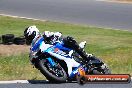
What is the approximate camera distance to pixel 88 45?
16.4 metres

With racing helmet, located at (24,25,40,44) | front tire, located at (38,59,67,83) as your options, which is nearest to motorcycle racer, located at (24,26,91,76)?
racing helmet, located at (24,25,40,44)

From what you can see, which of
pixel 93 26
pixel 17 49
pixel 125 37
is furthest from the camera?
pixel 93 26

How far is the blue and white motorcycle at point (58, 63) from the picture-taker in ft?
34.1

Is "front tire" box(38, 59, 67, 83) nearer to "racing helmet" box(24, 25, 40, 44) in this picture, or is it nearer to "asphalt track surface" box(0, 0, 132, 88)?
"racing helmet" box(24, 25, 40, 44)

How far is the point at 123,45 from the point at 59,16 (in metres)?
8.51

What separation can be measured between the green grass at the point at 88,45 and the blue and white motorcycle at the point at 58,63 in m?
0.85

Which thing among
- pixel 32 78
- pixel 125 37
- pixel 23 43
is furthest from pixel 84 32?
pixel 32 78

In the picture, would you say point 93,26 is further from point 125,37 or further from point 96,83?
point 96,83

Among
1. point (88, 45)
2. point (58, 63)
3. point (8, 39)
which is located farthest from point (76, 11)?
point (58, 63)

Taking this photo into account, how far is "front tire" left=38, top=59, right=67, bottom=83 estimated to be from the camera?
10.3 m

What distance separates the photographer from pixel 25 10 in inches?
1039

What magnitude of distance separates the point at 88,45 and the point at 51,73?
613 centimetres

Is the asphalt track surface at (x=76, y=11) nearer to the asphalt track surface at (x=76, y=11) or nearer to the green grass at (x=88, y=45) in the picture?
the asphalt track surface at (x=76, y=11)

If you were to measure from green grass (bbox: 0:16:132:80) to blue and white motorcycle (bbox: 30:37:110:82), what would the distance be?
849 mm
